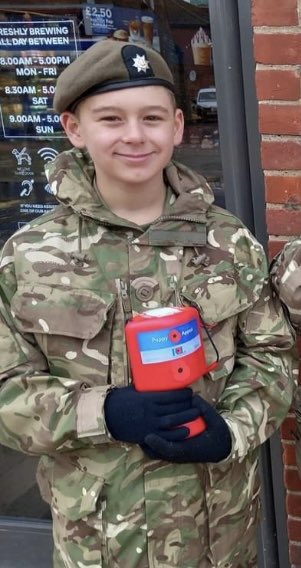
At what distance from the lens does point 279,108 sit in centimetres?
233

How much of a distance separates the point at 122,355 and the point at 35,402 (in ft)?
0.73

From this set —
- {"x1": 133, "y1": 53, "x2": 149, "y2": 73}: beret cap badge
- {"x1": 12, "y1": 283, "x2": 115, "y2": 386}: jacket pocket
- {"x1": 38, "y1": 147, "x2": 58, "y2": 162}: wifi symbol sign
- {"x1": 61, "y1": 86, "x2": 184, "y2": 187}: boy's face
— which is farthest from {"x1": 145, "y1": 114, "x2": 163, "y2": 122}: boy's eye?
{"x1": 38, "y1": 147, "x2": 58, "y2": 162}: wifi symbol sign

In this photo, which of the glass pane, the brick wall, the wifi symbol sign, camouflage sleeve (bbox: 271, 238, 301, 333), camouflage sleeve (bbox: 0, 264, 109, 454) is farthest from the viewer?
the wifi symbol sign

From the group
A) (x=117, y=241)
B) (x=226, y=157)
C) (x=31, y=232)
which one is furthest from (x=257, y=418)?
(x=226, y=157)

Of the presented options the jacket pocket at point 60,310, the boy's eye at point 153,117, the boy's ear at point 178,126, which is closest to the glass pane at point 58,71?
the boy's ear at point 178,126

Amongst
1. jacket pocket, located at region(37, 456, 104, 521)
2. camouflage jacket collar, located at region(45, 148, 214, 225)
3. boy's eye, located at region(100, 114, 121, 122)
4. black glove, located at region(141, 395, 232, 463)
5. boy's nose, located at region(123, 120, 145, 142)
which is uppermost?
boy's eye, located at region(100, 114, 121, 122)

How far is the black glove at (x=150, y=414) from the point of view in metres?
1.76

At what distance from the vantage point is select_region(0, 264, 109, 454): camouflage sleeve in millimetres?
1863

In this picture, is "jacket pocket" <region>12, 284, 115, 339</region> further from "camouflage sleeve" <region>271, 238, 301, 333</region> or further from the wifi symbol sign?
the wifi symbol sign

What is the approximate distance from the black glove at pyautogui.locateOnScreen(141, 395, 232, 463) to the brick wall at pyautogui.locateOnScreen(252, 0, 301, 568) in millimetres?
764

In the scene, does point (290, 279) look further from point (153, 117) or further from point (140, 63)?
point (140, 63)

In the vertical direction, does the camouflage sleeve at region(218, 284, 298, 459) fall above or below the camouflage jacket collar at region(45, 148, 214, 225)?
below

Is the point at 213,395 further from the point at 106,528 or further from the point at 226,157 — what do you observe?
the point at 226,157

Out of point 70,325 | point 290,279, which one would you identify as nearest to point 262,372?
point 290,279
